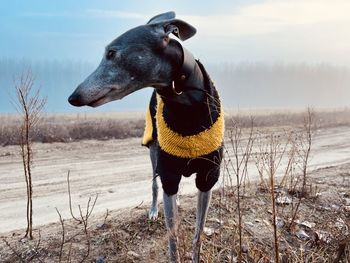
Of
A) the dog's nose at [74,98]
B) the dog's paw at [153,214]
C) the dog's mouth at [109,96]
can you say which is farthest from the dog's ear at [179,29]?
the dog's paw at [153,214]

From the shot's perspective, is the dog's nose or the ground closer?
the dog's nose

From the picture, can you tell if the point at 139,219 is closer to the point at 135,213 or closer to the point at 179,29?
the point at 135,213

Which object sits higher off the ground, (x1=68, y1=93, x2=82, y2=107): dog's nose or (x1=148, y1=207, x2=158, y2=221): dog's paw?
(x1=68, y1=93, x2=82, y2=107): dog's nose

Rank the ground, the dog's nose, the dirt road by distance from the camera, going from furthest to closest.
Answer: the dirt road < the ground < the dog's nose

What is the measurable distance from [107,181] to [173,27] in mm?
6318

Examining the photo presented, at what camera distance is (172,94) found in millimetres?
3660

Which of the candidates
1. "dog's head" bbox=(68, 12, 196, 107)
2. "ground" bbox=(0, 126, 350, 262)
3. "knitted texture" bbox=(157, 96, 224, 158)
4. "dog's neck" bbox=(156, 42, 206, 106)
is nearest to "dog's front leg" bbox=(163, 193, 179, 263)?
"ground" bbox=(0, 126, 350, 262)

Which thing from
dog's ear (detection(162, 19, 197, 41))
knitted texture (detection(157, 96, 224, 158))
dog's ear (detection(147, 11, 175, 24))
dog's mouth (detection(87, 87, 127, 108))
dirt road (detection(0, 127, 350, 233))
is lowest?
dirt road (detection(0, 127, 350, 233))

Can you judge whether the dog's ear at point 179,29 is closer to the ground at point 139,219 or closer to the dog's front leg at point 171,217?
the dog's front leg at point 171,217

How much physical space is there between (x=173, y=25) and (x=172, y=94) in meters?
0.55

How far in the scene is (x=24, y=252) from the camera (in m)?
5.03

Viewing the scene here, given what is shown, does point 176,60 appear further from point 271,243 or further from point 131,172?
point 131,172

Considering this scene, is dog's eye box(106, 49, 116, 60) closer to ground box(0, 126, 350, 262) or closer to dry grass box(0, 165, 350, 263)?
ground box(0, 126, 350, 262)

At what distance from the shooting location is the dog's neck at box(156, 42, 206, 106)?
351cm
